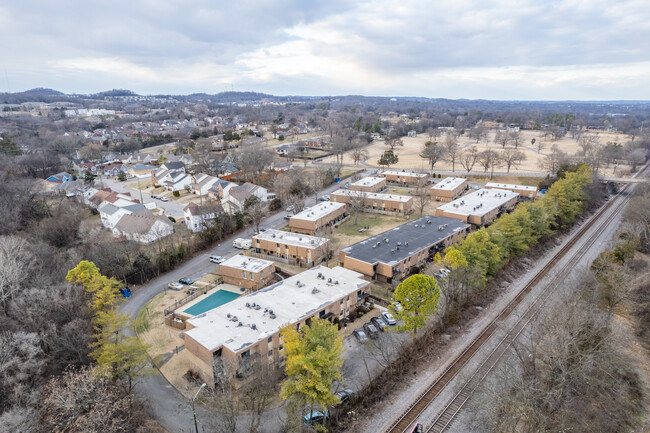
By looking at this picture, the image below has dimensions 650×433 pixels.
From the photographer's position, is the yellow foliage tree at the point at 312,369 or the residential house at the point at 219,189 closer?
the yellow foliage tree at the point at 312,369

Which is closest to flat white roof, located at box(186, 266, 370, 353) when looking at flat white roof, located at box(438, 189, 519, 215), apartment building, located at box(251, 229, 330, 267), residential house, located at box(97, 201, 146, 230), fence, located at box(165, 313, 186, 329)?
fence, located at box(165, 313, 186, 329)

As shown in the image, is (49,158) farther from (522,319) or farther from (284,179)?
(522,319)

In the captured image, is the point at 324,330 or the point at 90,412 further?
the point at 324,330

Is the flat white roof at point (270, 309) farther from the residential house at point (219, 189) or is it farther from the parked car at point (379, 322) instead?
the residential house at point (219, 189)

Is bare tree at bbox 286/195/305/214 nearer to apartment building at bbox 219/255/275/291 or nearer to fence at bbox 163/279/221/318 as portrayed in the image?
apartment building at bbox 219/255/275/291

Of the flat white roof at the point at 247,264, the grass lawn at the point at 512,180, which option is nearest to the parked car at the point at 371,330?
the flat white roof at the point at 247,264

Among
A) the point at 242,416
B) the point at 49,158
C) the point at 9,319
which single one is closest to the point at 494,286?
the point at 242,416
